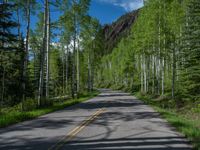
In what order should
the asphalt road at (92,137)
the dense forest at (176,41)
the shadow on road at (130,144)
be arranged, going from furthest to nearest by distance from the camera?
the dense forest at (176,41) < the asphalt road at (92,137) < the shadow on road at (130,144)

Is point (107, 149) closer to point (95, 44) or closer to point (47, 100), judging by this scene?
point (47, 100)

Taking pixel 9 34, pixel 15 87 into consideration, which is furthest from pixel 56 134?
pixel 15 87

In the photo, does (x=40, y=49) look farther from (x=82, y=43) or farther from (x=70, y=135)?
(x=70, y=135)

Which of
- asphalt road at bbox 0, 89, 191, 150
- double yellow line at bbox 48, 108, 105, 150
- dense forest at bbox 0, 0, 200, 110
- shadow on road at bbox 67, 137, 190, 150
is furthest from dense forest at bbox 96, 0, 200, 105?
shadow on road at bbox 67, 137, 190, 150

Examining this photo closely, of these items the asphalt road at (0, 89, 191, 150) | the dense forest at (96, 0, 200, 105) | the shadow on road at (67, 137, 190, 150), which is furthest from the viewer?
the dense forest at (96, 0, 200, 105)

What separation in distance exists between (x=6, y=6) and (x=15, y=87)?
8.66 metres

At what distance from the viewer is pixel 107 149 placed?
10.4m

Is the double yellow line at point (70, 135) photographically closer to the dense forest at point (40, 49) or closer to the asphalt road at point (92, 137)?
the asphalt road at point (92, 137)

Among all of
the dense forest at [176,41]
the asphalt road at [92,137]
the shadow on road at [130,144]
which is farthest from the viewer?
the dense forest at [176,41]

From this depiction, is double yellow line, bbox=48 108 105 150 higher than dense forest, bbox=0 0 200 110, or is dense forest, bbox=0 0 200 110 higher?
dense forest, bbox=0 0 200 110

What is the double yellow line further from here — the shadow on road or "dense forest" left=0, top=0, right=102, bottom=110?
"dense forest" left=0, top=0, right=102, bottom=110

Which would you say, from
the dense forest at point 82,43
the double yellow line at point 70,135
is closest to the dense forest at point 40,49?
the dense forest at point 82,43

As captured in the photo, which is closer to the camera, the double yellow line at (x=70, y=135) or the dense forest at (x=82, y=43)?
the double yellow line at (x=70, y=135)

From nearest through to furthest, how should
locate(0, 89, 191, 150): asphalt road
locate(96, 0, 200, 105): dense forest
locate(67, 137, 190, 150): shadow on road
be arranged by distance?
locate(67, 137, 190, 150): shadow on road, locate(0, 89, 191, 150): asphalt road, locate(96, 0, 200, 105): dense forest
